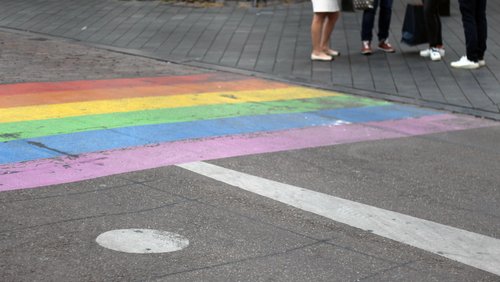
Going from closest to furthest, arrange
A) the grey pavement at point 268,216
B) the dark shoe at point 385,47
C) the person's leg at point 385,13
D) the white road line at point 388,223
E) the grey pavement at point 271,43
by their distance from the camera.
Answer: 1. the grey pavement at point 268,216
2. the white road line at point 388,223
3. the grey pavement at point 271,43
4. the person's leg at point 385,13
5. the dark shoe at point 385,47

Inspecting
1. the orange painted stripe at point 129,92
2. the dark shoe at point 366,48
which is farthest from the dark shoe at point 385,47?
the orange painted stripe at point 129,92

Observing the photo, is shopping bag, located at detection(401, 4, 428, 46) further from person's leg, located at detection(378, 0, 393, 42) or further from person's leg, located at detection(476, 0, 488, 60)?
person's leg, located at detection(476, 0, 488, 60)

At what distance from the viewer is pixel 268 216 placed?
4773mm

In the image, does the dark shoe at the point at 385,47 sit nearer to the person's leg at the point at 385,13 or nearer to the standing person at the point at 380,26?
the standing person at the point at 380,26

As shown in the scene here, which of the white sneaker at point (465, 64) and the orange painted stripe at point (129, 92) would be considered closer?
the orange painted stripe at point (129, 92)

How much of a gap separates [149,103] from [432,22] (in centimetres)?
421

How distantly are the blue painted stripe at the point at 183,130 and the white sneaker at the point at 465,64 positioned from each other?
6.39ft

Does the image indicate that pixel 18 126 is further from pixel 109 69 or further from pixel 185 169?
pixel 109 69

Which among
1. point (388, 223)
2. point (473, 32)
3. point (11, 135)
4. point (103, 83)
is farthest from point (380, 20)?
point (388, 223)

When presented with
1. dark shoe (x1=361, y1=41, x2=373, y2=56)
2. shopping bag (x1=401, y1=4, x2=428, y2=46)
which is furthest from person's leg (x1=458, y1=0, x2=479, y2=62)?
dark shoe (x1=361, y1=41, x2=373, y2=56)

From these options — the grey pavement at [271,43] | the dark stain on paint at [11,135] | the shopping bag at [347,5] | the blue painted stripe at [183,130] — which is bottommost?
the grey pavement at [271,43]

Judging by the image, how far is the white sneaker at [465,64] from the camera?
9969 millimetres

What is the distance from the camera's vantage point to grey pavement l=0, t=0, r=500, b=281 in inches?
156

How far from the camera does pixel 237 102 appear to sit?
328 inches
